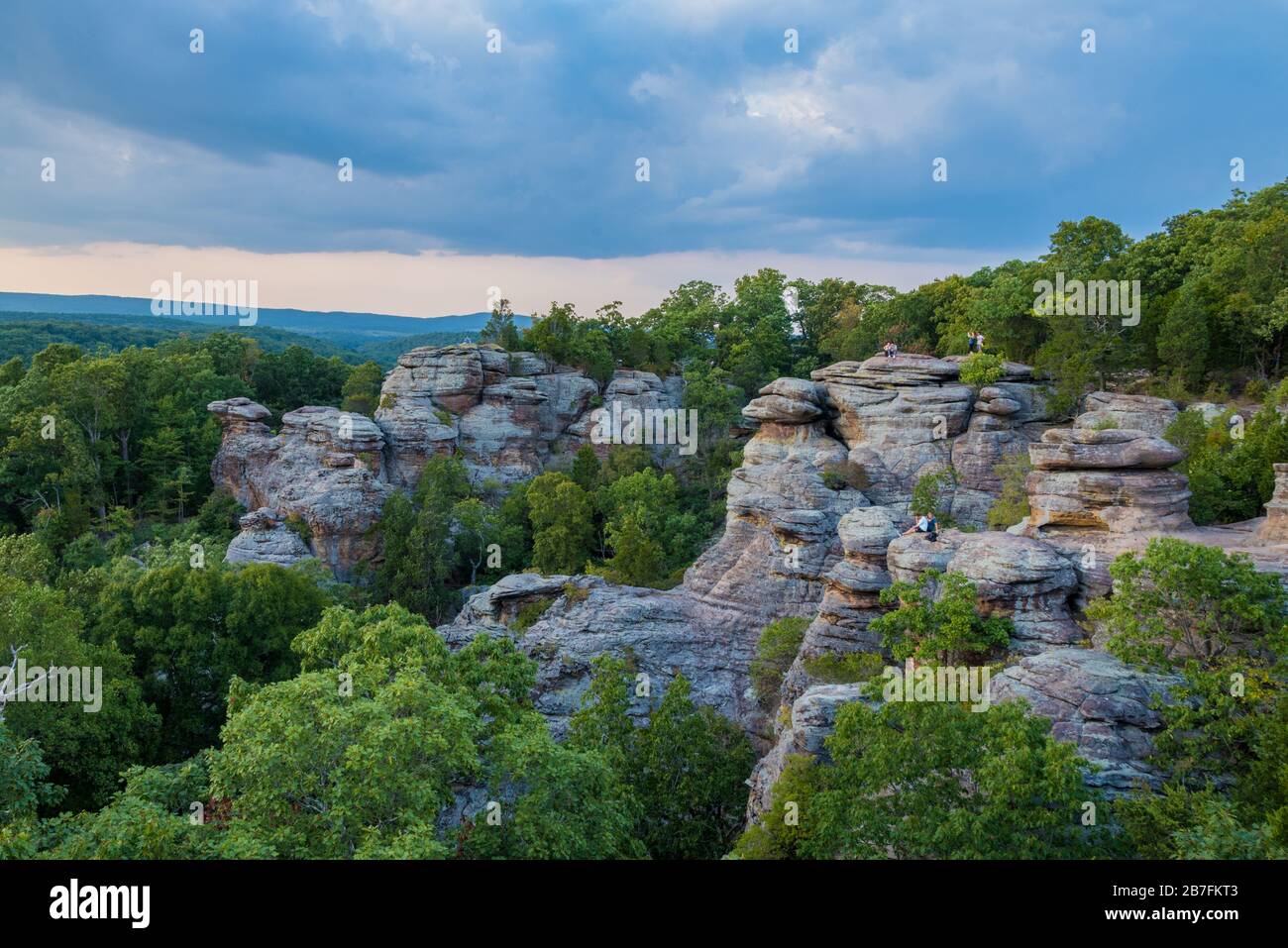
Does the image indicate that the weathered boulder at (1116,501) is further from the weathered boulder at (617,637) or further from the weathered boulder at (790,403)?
the weathered boulder at (790,403)

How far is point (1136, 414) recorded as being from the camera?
34.3 meters

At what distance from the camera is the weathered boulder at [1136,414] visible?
109ft

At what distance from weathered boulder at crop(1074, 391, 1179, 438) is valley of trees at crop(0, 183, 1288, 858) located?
1750 millimetres

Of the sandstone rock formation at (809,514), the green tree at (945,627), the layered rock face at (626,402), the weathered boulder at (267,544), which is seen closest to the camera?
the green tree at (945,627)

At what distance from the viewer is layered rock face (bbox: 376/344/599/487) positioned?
49188 millimetres

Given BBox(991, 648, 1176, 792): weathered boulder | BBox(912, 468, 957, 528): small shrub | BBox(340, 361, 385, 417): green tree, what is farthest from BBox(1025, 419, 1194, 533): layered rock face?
BBox(340, 361, 385, 417): green tree

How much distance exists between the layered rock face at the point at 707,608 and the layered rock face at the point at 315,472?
40.4 ft

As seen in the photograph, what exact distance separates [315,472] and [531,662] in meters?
29.1

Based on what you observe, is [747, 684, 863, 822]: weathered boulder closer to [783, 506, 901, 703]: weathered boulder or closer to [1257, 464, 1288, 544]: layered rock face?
[783, 506, 901, 703]: weathered boulder

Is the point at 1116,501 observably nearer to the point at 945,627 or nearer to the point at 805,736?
the point at 945,627

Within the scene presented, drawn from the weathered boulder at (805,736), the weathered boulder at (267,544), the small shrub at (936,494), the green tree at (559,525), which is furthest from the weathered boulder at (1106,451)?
the weathered boulder at (267,544)
